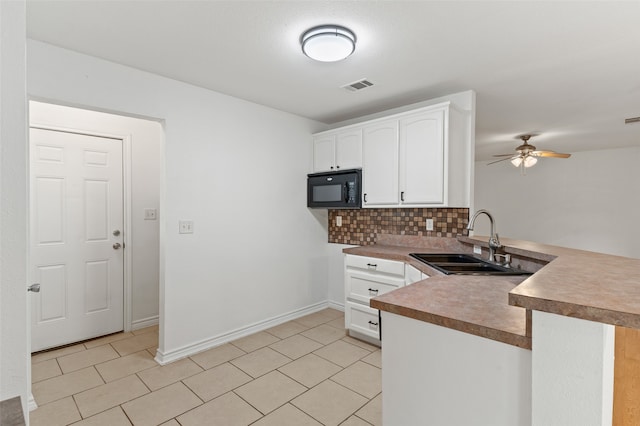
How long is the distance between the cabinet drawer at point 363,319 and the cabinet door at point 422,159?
1.07 meters

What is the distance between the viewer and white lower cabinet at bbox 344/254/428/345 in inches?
108

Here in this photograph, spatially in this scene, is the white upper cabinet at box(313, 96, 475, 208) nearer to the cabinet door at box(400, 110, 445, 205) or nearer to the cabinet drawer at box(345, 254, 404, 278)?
the cabinet door at box(400, 110, 445, 205)

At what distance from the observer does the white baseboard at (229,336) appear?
2.59 meters

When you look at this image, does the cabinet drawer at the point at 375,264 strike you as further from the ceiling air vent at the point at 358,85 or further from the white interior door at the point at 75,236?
the white interior door at the point at 75,236

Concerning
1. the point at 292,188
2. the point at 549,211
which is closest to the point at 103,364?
the point at 292,188

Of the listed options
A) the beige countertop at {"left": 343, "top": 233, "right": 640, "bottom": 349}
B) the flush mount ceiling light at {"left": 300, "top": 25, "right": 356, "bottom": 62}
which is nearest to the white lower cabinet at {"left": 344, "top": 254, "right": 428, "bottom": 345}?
the beige countertop at {"left": 343, "top": 233, "right": 640, "bottom": 349}

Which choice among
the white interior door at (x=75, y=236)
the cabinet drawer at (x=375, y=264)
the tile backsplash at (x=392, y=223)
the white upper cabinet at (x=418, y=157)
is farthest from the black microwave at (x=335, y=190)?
the white interior door at (x=75, y=236)

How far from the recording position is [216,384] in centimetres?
226

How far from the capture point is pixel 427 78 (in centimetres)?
255

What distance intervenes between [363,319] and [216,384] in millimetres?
1364

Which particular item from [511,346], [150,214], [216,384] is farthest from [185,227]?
[511,346]

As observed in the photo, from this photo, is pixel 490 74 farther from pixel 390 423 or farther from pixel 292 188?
pixel 390 423

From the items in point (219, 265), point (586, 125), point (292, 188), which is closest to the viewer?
point (219, 265)

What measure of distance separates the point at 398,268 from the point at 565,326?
75.7 inches
